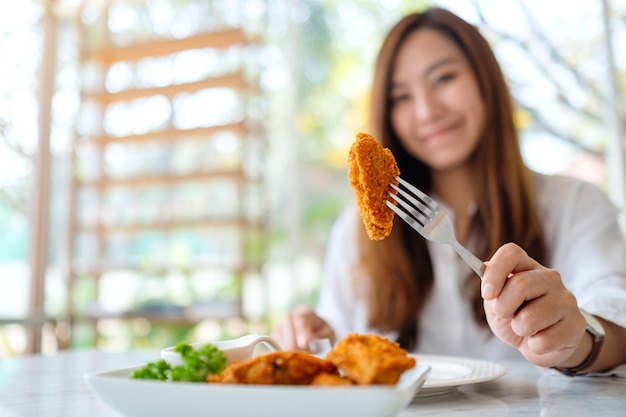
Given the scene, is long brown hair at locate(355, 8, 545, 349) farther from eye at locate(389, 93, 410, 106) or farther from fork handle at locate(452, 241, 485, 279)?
fork handle at locate(452, 241, 485, 279)

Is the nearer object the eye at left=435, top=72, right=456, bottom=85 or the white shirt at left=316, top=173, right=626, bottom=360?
the white shirt at left=316, top=173, right=626, bottom=360

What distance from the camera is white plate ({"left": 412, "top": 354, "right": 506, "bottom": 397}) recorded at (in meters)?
0.86

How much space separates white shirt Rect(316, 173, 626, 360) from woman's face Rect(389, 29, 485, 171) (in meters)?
0.30

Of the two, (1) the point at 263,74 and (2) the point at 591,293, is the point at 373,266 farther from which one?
(1) the point at 263,74

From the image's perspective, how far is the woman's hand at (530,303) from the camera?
812 mm

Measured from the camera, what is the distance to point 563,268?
1715mm

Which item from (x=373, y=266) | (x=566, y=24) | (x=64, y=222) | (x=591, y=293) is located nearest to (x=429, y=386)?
(x=591, y=293)

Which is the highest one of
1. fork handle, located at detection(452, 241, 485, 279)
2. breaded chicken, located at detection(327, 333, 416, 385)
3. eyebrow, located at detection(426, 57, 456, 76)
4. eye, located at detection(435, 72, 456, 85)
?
eyebrow, located at detection(426, 57, 456, 76)

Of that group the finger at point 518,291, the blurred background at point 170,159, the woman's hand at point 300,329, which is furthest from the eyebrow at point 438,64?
the blurred background at point 170,159

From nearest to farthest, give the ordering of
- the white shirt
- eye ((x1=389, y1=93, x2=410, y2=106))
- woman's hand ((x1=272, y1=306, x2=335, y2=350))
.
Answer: woman's hand ((x1=272, y1=306, x2=335, y2=350))
the white shirt
eye ((x1=389, y1=93, x2=410, y2=106))

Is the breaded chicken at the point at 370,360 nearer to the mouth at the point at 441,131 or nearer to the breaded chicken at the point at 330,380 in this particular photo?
the breaded chicken at the point at 330,380

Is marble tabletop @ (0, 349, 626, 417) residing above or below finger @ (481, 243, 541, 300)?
below

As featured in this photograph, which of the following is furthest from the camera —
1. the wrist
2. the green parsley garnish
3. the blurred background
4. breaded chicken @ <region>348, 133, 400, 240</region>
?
the blurred background

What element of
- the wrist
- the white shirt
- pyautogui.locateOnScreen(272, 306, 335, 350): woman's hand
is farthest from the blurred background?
the wrist
